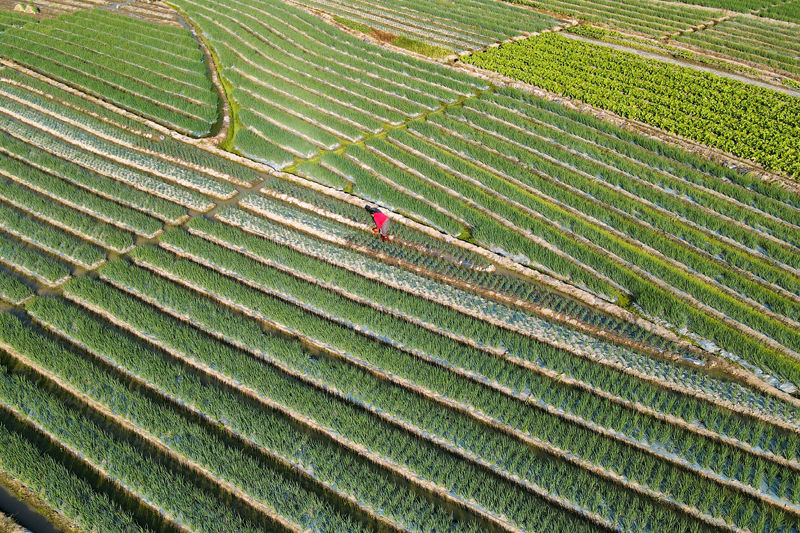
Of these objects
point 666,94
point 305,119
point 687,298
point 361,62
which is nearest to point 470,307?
point 687,298

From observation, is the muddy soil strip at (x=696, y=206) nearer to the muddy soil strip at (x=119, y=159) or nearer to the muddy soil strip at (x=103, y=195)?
the muddy soil strip at (x=119, y=159)

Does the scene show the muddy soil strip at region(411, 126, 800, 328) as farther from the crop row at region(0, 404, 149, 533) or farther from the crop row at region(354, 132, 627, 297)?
the crop row at region(0, 404, 149, 533)

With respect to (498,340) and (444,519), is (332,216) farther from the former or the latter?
(444,519)

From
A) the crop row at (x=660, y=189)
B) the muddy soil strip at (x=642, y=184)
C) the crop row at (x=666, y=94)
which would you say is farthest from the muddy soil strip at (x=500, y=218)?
the crop row at (x=666, y=94)

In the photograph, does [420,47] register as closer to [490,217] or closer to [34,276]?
[490,217]

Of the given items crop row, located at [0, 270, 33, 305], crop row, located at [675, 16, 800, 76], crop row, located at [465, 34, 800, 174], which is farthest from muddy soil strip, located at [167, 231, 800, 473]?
crop row, located at [675, 16, 800, 76]

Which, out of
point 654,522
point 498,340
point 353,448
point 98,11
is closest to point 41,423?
point 353,448
